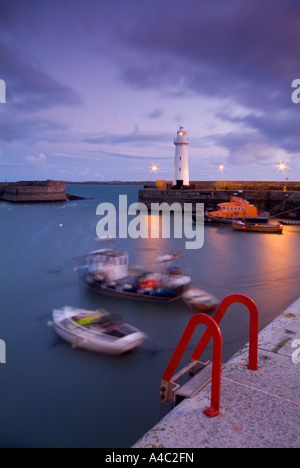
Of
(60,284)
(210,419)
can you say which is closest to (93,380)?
(210,419)

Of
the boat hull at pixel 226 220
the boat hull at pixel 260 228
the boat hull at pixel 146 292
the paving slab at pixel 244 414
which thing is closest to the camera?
the paving slab at pixel 244 414

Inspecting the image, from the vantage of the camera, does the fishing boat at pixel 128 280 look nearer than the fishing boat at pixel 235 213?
Yes

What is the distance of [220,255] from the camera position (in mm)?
23438

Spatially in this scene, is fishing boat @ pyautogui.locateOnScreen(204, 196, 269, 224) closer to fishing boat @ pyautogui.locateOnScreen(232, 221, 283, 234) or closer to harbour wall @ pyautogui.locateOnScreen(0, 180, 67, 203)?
fishing boat @ pyautogui.locateOnScreen(232, 221, 283, 234)

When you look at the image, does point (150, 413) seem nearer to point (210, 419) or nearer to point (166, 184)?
point (210, 419)

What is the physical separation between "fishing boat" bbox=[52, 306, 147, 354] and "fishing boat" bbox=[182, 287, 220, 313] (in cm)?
303

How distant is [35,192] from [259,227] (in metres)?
53.0

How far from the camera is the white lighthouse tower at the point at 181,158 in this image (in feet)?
167

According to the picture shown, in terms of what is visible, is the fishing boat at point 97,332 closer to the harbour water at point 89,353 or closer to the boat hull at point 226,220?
the harbour water at point 89,353

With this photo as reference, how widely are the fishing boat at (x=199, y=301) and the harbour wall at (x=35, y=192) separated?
2449 inches

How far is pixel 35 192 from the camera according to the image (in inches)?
2692

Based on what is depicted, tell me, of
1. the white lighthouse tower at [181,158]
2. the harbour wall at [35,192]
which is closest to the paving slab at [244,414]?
the white lighthouse tower at [181,158]

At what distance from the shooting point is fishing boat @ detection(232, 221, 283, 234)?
31438mm
